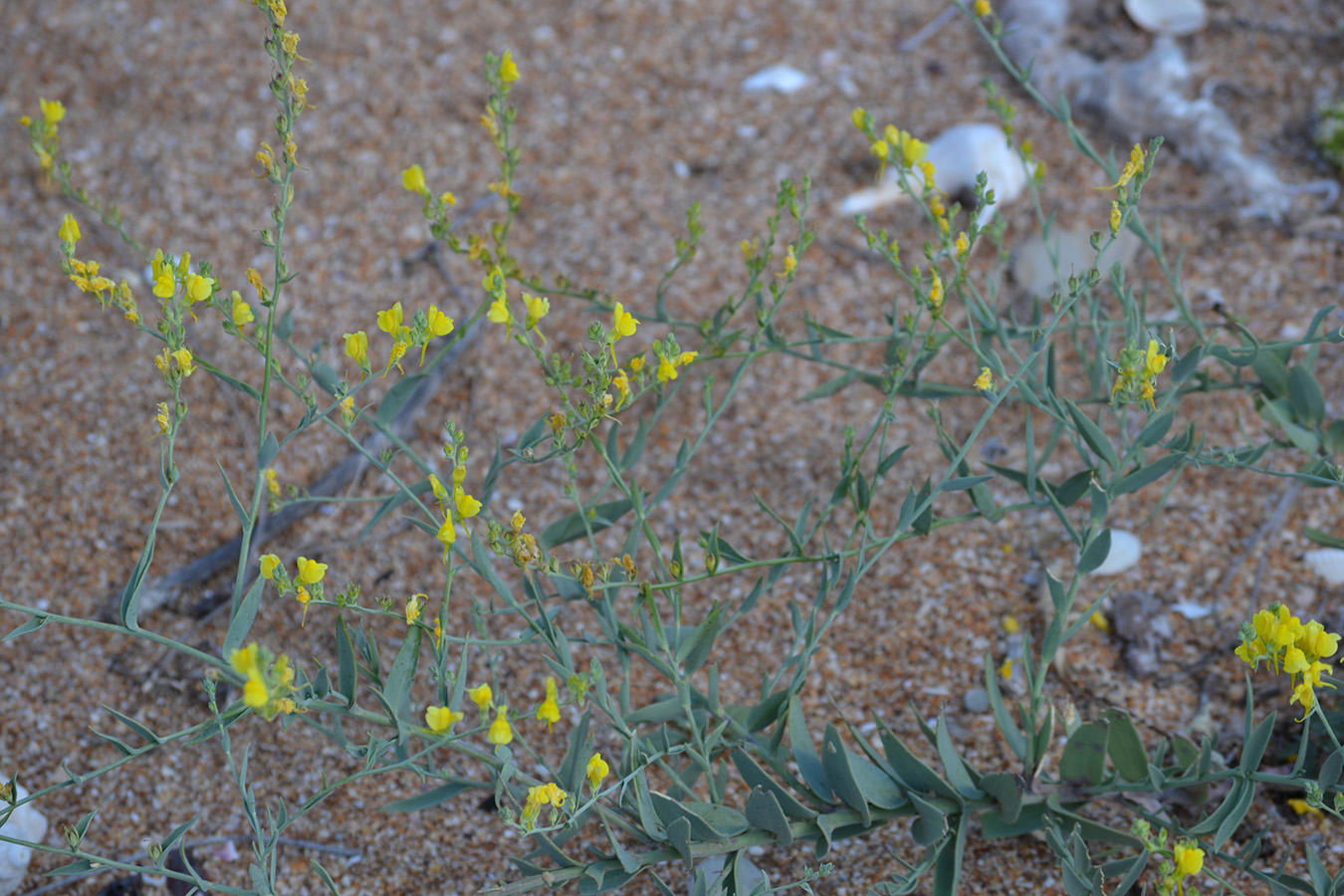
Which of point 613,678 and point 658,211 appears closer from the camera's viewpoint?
point 613,678

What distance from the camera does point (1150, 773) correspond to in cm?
114

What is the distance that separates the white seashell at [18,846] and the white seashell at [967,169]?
1.85 metres

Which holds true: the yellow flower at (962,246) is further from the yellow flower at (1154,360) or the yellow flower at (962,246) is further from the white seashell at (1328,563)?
the white seashell at (1328,563)

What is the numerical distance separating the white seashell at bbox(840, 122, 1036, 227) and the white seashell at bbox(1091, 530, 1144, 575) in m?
0.85

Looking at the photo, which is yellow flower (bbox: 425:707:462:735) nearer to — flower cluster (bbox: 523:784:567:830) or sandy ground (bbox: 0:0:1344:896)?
flower cluster (bbox: 523:784:567:830)

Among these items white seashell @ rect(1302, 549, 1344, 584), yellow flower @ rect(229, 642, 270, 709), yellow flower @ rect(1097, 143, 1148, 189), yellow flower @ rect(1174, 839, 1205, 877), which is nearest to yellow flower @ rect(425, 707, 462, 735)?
yellow flower @ rect(229, 642, 270, 709)

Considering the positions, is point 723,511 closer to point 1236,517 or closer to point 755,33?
point 1236,517

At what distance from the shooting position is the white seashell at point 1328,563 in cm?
167

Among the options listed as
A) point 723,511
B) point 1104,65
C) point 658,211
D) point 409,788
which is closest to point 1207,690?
point 723,511

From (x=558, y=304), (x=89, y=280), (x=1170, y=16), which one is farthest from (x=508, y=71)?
(x=1170, y=16)

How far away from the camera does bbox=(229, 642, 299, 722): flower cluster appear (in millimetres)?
818

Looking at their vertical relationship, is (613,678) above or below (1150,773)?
below

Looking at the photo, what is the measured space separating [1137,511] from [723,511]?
0.69 m

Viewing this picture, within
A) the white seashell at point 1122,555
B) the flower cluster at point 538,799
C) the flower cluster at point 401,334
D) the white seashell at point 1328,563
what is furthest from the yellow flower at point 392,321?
the white seashell at point 1328,563
